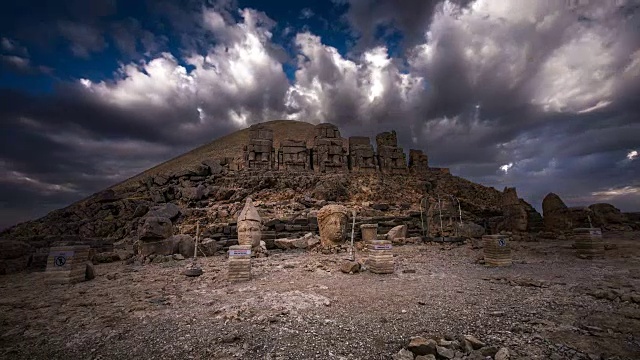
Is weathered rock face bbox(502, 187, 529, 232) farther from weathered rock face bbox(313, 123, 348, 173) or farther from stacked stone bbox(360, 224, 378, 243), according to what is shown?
weathered rock face bbox(313, 123, 348, 173)

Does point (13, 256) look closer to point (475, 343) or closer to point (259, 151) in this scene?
point (475, 343)

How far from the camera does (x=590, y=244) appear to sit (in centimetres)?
867

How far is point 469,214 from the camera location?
62.8ft

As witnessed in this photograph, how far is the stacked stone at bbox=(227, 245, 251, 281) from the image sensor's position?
6629mm

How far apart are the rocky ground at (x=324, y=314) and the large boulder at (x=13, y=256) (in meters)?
1.32

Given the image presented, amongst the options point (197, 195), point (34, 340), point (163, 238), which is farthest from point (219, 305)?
point (197, 195)

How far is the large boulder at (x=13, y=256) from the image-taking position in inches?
321

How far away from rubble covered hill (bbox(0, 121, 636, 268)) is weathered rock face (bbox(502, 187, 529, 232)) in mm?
49

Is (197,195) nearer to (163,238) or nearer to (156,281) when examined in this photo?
(163,238)

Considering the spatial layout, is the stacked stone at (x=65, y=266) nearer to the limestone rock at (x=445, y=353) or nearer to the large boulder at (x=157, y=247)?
the large boulder at (x=157, y=247)

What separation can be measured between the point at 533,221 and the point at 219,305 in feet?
62.9

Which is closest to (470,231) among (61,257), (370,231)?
(370,231)

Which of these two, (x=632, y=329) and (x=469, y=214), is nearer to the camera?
(x=632, y=329)

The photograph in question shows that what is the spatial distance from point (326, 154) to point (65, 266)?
22142 millimetres
